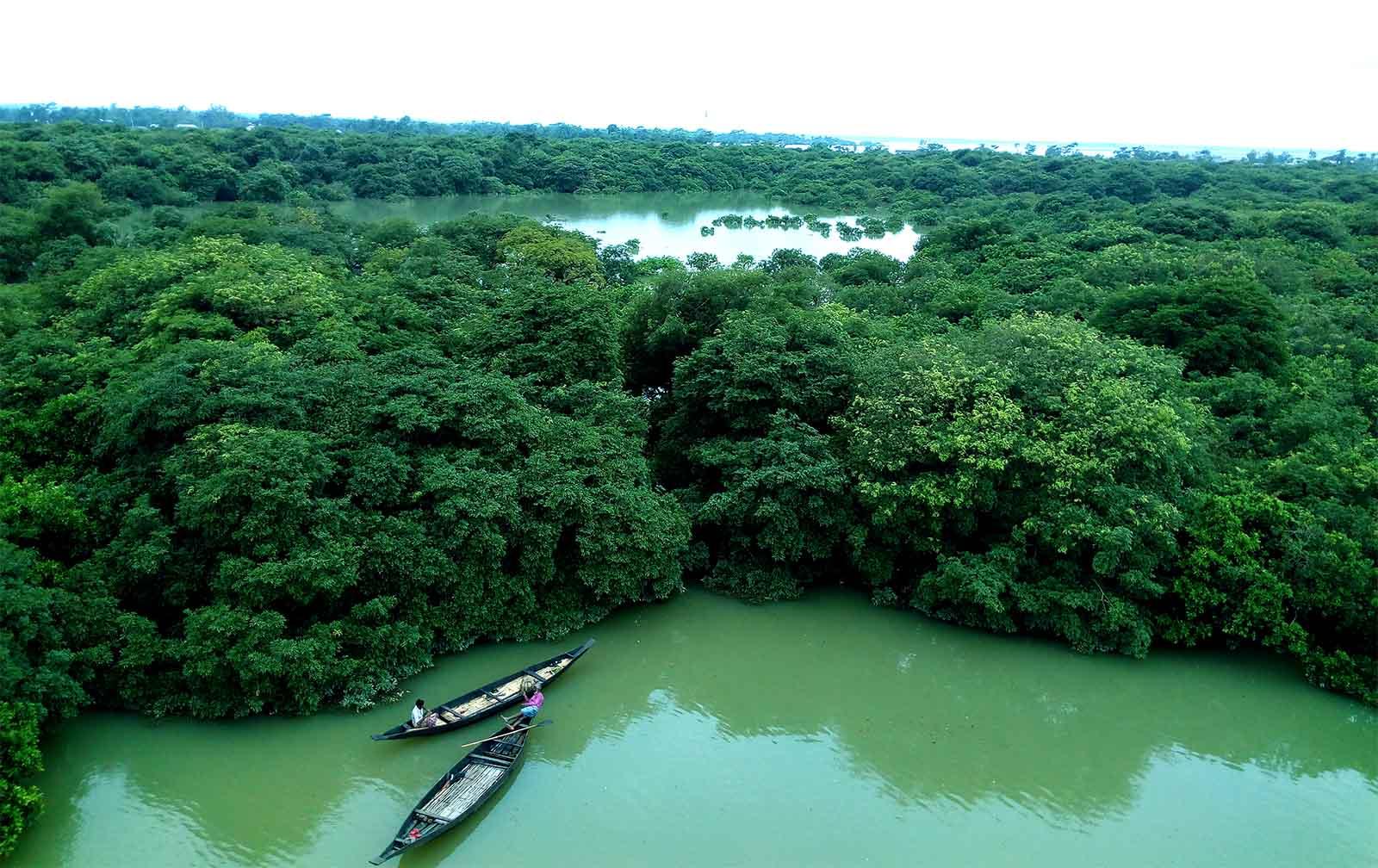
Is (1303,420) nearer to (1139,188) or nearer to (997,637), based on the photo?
(997,637)

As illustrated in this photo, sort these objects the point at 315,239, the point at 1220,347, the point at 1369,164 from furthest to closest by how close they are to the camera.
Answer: the point at 1369,164 < the point at 315,239 < the point at 1220,347

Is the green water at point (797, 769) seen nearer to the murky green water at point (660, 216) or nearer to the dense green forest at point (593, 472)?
the dense green forest at point (593, 472)

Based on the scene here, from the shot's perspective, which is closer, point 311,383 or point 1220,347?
point 311,383

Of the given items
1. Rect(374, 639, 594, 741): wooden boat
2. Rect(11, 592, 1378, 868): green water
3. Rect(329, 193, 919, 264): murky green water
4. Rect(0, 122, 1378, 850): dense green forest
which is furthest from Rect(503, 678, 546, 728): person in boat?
Rect(329, 193, 919, 264): murky green water

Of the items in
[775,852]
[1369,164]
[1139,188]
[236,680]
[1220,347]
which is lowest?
[775,852]

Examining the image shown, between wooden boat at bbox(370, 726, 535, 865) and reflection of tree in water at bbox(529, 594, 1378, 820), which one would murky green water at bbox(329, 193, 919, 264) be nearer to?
reflection of tree in water at bbox(529, 594, 1378, 820)

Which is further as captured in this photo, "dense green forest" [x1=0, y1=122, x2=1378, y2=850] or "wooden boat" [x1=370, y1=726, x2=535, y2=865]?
"dense green forest" [x1=0, y1=122, x2=1378, y2=850]

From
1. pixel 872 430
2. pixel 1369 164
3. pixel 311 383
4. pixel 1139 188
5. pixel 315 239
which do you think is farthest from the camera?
pixel 1369 164

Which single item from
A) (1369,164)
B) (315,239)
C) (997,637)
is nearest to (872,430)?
(997,637)
